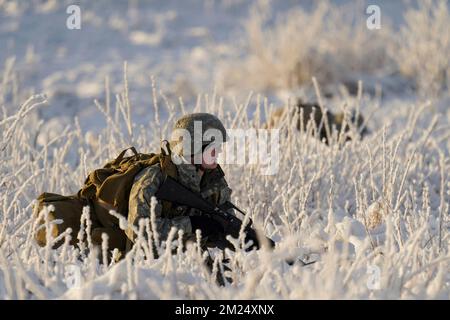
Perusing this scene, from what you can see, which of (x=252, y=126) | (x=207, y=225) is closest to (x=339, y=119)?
(x=252, y=126)

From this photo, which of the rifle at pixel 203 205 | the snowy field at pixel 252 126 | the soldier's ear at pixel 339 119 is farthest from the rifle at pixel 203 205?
the soldier's ear at pixel 339 119

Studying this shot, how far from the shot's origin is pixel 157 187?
7.80 ft

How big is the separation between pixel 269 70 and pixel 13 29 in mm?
5043

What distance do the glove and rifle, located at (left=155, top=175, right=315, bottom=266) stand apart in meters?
0.02

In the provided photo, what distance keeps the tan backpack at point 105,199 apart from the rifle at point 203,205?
70 mm

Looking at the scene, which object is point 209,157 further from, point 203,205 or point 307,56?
point 307,56

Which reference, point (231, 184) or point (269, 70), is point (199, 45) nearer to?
point (269, 70)

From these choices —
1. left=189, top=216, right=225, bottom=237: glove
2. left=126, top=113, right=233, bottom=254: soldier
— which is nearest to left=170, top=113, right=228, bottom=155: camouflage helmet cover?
left=126, top=113, right=233, bottom=254: soldier

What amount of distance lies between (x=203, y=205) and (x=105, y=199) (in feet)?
1.17

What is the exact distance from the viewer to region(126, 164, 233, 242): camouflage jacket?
2352 millimetres

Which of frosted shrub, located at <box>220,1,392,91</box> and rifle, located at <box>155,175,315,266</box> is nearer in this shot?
rifle, located at <box>155,175,315,266</box>

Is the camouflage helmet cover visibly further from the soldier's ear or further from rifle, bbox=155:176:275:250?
the soldier's ear

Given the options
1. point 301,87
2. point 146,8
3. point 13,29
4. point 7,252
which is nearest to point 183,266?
point 7,252

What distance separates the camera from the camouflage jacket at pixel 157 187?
2352 millimetres
